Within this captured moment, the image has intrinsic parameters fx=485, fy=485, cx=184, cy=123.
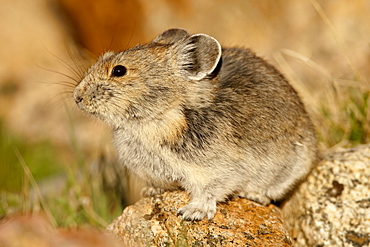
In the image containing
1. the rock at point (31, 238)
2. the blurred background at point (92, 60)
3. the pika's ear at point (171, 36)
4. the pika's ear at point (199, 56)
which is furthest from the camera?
the blurred background at point (92, 60)

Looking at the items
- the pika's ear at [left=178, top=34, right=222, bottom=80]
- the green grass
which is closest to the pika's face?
the pika's ear at [left=178, top=34, right=222, bottom=80]

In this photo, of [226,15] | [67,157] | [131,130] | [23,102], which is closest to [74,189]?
[131,130]

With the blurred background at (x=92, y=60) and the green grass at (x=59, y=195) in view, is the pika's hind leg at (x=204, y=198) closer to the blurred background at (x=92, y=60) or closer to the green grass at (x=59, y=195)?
the blurred background at (x=92, y=60)

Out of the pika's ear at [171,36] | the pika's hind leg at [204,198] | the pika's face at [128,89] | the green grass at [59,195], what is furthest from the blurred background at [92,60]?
the pika's hind leg at [204,198]

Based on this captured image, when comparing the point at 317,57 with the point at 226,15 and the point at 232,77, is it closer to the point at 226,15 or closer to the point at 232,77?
the point at 226,15

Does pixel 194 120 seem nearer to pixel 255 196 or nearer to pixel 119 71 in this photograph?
pixel 119 71
